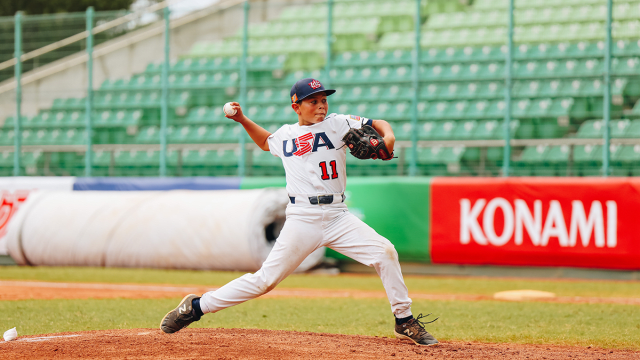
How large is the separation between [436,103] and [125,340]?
994cm

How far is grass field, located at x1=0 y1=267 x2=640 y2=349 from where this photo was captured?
5.94 meters

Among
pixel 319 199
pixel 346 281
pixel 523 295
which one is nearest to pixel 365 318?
pixel 319 199

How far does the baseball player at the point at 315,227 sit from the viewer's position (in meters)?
5.07

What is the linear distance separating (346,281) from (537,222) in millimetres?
2849

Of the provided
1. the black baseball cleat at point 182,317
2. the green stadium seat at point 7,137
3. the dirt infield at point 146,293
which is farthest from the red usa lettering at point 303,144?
the green stadium seat at point 7,137

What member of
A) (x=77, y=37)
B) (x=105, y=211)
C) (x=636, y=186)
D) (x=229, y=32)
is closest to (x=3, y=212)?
(x=105, y=211)

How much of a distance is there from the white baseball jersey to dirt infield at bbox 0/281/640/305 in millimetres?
3692

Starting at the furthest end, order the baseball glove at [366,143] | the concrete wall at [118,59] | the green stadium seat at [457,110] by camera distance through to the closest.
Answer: the concrete wall at [118,59] < the green stadium seat at [457,110] < the baseball glove at [366,143]

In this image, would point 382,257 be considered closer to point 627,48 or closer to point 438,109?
point 627,48

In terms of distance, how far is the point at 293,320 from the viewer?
666cm

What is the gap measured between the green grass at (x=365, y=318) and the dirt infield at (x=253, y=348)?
20.6 inches

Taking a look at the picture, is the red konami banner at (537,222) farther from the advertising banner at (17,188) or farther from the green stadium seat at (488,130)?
the advertising banner at (17,188)

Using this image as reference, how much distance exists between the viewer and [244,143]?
13.1 meters

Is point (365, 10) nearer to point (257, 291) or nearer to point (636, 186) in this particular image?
point (636, 186)
